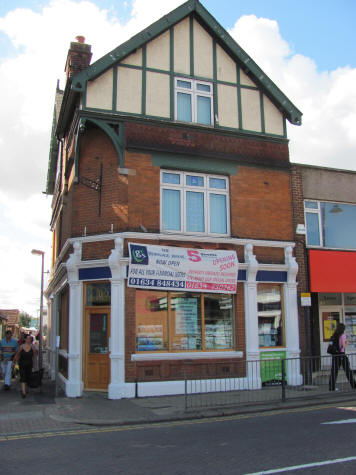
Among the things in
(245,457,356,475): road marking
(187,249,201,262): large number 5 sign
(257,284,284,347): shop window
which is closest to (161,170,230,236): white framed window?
(187,249,201,262): large number 5 sign

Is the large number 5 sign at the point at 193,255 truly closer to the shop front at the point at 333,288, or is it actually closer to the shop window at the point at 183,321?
the shop window at the point at 183,321

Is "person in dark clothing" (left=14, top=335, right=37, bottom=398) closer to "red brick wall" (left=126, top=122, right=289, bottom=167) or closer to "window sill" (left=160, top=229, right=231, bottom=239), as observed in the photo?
"window sill" (left=160, top=229, right=231, bottom=239)

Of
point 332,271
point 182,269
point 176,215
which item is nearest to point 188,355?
point 182,269

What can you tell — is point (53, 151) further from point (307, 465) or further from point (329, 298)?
point (307, 465)

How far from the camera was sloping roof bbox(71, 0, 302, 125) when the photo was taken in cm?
1317

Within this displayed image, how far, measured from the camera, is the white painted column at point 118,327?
11.9 m

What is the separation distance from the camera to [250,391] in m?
12.7

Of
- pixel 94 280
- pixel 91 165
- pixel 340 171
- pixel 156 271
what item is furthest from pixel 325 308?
pixel 91 165

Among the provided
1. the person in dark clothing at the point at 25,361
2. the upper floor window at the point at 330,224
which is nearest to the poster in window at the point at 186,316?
the person in dark clothing at the point at 25,361

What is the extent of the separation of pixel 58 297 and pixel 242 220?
744cm

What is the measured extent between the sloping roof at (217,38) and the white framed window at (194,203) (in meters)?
3.40

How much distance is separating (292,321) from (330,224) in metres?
4.10

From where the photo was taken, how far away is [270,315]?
14.2 metres

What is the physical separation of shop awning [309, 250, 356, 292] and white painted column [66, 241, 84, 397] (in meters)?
7.37
